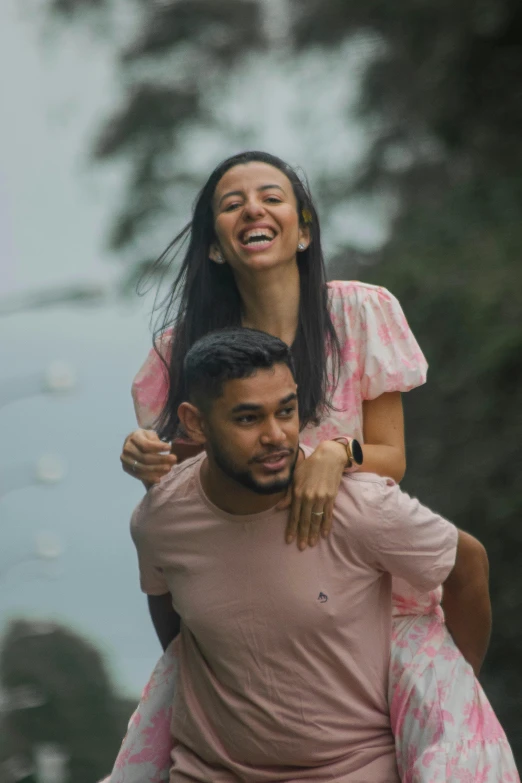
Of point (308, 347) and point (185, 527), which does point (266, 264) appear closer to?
point (308, 347)

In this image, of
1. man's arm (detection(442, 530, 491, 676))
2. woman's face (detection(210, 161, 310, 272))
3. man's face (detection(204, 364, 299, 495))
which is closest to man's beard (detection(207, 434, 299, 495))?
man's face (detection(204, 364, 299, 495))

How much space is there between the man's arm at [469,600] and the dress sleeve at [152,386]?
574 mm

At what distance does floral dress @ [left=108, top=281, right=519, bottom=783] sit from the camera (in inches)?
67.0

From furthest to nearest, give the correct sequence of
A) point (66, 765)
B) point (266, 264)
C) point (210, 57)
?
1. point (210, 57)
2. point (66, 765)
3. point (266, 264)

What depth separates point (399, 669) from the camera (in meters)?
1.77

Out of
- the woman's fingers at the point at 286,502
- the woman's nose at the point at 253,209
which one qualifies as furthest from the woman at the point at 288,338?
the woman's fingers at the point at 286,502

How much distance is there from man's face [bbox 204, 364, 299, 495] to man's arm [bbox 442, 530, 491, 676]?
31cm

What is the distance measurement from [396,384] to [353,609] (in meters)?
0.44

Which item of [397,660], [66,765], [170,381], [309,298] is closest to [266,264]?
[309,298]

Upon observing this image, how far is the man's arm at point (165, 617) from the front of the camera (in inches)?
77.2

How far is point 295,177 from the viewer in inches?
83.1

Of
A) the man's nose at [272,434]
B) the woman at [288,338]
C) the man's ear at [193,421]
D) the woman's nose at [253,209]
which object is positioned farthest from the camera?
the woman's nose at [253,209]

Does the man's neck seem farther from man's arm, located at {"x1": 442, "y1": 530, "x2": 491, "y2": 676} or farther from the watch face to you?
man's arm, located at {"x1": 442, "y1": 530, "x2": 491, "y2": 676}

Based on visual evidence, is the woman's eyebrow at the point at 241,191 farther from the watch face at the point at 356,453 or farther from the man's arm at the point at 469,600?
the man's arm at the point at 469,600
